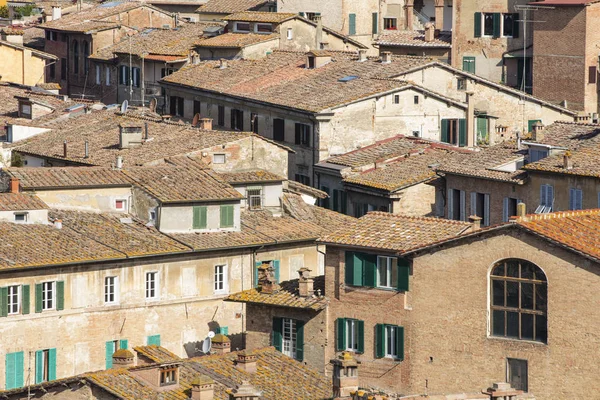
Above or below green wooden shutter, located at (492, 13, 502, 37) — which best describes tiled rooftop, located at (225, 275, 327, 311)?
below

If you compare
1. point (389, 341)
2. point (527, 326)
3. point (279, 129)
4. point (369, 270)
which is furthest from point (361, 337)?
point (279, 129)

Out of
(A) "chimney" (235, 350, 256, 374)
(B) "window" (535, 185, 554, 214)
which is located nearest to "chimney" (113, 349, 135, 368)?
(A) "chimney" (235, 350, 256, 374)

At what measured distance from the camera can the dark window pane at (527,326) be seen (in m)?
57.6

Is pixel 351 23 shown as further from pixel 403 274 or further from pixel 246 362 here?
pixel 246 362

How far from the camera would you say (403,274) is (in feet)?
197

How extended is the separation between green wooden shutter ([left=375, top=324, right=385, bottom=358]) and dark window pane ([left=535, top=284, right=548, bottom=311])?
5.20 meters

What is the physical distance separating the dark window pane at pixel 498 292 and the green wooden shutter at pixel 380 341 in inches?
159

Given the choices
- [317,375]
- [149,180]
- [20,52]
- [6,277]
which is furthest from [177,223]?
[20,52]

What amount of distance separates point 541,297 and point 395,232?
6.13 m

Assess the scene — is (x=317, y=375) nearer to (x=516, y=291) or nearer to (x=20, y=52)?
(x=516, y=291)

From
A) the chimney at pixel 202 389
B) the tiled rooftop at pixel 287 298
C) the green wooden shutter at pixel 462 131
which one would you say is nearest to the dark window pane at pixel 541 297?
the tiled rooftop at pixel 287 298

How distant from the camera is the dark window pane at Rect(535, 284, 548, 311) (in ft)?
187

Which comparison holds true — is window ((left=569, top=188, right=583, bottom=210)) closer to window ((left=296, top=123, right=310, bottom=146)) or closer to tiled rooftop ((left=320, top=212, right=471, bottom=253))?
tiled rooftop ((left=320, top=212, right=471, bottom=253))

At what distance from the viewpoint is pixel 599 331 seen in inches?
2207
